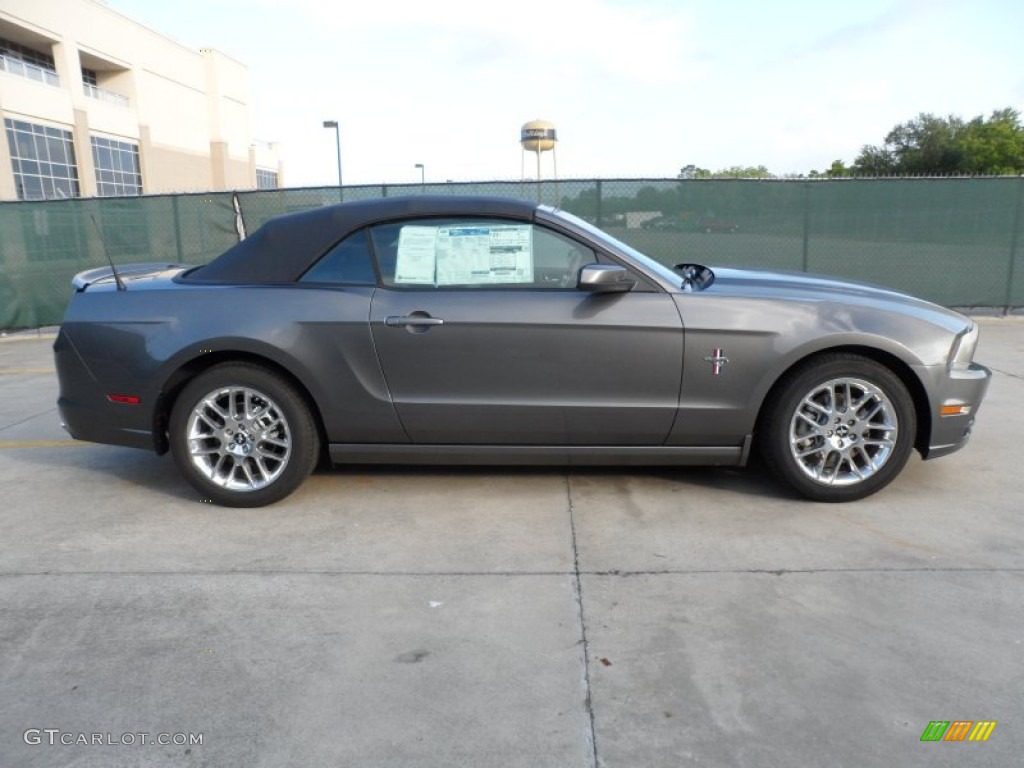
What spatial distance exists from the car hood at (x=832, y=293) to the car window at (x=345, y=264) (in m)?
1.80

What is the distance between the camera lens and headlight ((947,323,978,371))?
4020 millimetres

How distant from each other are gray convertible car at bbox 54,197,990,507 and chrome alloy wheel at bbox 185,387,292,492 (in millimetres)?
11

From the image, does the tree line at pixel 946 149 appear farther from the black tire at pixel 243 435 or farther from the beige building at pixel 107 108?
the black tire at pixel 243 435

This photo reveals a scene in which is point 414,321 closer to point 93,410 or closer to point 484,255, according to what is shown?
point 484,255

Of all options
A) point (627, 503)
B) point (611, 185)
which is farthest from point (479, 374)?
point (611, 185)

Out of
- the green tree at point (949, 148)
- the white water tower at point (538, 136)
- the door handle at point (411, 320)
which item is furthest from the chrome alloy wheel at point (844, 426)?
the green tree at point (949, 148)

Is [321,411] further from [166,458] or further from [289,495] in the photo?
[166,458]

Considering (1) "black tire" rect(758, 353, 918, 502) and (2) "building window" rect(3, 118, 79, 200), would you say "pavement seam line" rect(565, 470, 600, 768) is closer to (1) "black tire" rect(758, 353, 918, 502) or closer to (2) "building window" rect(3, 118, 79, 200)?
(1) "black tire" rect(758, 353, 918, 502)

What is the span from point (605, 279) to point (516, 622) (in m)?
→ 1.71

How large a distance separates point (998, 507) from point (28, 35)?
4408cm

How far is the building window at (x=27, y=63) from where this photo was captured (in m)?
34.3

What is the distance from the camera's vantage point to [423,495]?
433 centimetres

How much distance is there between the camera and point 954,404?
13.1ft

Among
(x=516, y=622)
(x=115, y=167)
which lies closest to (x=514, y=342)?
(x=516, y=622)
